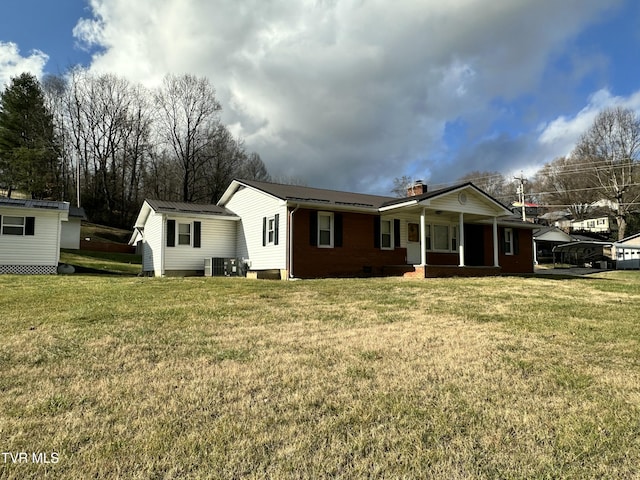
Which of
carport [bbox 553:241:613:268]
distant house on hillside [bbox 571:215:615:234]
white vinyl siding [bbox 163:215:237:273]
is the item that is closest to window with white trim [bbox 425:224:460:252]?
white vinyl siding [bbox 163:215:237:273]

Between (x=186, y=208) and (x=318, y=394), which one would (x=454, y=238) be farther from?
(x=318, y=394)

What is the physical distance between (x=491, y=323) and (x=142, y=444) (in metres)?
5.84

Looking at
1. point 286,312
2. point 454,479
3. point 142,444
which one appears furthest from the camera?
point 286,312

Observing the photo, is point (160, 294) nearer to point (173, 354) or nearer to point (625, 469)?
point (173, 354)

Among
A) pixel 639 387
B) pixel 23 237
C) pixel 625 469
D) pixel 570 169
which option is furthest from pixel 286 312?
pixel 570 169

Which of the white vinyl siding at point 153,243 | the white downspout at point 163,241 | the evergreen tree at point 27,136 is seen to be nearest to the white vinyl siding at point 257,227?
the white downspout at point 163,241

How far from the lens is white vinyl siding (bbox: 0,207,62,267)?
16.8 metres

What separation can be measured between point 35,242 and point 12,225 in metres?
1.05

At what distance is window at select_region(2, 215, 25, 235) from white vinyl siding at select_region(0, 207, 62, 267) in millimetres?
128

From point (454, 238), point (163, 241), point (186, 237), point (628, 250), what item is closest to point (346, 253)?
point (454, 238)

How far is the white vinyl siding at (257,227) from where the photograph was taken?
625 inches

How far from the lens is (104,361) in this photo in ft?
15.5

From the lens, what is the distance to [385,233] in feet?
59.1

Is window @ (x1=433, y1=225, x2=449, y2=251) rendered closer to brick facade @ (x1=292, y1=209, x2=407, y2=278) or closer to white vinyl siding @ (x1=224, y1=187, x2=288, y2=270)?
brick facade @ (x1=292, y1=209, x2=407, y2=278)
